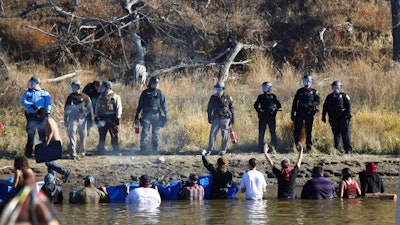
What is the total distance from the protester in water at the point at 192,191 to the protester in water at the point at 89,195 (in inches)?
60.6

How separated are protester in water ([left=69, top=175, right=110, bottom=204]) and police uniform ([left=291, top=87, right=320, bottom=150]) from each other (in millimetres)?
5824

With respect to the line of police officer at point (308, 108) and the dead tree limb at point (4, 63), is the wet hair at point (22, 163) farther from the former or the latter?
the dead tree limb at point (4, 63)

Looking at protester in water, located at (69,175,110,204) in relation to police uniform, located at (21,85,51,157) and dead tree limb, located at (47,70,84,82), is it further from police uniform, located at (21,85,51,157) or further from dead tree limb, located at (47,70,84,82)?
dead tree limb, located at (47,70,84,82)

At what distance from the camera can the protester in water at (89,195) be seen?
17922mm

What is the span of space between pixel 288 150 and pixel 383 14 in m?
13.3

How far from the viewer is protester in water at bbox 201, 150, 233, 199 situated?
18.6 metres

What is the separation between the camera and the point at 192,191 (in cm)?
1855

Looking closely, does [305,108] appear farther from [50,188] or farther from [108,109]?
[50,188]

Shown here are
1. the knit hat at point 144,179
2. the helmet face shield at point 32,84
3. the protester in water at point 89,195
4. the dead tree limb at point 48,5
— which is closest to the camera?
the knit hat at point 144,179

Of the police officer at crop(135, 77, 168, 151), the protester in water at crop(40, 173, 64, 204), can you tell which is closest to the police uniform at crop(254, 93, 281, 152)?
the police officer at crop(135, 77, 168, 151)

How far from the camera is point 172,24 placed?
1315 inches

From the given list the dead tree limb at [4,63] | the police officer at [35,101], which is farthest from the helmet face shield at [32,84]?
the dead tree limb at [4,63]

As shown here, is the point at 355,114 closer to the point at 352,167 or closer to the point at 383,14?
the point at 352,167

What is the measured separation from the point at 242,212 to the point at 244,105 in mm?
9819
